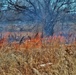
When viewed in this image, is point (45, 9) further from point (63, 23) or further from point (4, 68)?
point (4, 68)

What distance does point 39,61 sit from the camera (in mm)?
4457

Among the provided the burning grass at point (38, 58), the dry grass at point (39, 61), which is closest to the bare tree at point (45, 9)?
the burning grass at point (38, 58)

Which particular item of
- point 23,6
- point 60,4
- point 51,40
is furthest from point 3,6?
point 51,40

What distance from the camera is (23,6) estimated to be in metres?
7.24

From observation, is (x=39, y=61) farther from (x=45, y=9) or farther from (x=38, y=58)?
(x=45, y=9)

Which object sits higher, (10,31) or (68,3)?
(68,3)

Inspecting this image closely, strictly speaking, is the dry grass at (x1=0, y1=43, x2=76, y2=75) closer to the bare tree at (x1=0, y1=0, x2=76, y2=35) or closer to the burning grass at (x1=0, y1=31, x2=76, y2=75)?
the burning grass at (x1=0, y1=31, x2=76, y2=75)

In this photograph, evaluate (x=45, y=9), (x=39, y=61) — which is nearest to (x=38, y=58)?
(x=39, y=61)

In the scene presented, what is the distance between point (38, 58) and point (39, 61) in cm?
6

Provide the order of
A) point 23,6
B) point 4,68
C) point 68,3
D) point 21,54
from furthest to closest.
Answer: point 23,6
point 68,3
point 21,54
point 4,68

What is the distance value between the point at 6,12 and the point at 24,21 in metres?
0.53

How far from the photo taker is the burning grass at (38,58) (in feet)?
13.6

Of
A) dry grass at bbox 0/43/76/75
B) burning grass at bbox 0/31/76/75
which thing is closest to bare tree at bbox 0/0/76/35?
burning grass at bbox 0/31/76/75

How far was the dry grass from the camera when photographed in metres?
4.14
